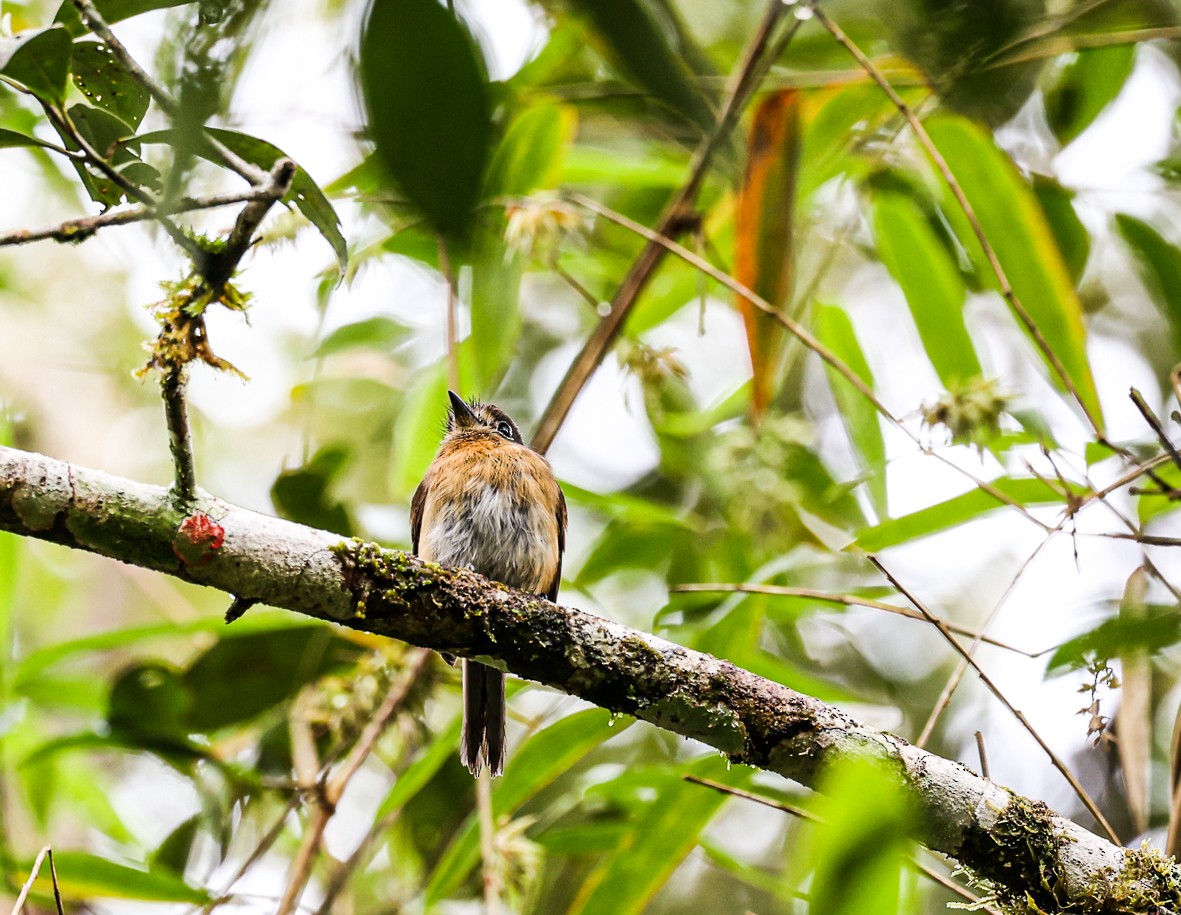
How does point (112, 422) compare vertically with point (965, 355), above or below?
above

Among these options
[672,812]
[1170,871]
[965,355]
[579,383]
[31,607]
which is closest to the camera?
[1170,871]

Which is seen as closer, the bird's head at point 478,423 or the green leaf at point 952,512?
the green leaf at point 952,512

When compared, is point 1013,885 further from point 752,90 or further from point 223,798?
point 223,798

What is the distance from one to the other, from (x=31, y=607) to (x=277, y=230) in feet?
14.4

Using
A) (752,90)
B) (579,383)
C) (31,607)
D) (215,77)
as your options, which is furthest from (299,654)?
(31,607)

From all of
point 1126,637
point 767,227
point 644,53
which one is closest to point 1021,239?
point 767,227

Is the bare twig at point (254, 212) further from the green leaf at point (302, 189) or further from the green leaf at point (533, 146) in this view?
the green leaf at point (533, 146)

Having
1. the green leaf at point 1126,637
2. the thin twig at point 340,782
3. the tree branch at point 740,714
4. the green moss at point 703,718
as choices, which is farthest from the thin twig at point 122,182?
the thin twig at point 340,782

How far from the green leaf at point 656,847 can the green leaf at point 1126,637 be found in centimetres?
93

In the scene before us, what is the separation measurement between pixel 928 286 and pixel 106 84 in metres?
2.34

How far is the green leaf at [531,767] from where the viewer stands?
9.54 ft

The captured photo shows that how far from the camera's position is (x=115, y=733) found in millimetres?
3080

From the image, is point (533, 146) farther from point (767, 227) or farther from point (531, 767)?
point (531, 767)

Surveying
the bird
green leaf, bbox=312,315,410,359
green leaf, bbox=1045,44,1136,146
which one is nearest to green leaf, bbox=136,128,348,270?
the bird
